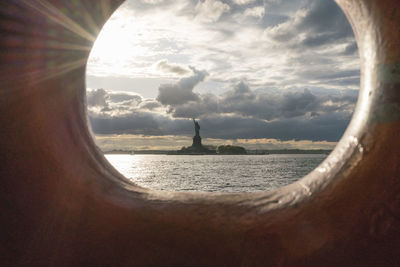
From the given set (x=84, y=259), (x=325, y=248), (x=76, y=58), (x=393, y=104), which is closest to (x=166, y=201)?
(x=84, y=259)

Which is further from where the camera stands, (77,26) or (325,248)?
(77,26)

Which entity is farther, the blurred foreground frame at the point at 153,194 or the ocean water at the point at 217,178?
the ocean water at the point at 217,178

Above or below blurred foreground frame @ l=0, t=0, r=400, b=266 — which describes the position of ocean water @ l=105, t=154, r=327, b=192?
below

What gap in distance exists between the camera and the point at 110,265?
1.92 meters

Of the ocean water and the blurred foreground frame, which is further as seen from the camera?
the ocean water

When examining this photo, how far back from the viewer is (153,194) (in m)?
2.15

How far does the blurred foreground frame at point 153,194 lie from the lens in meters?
1.78

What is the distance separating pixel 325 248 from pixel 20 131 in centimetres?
175

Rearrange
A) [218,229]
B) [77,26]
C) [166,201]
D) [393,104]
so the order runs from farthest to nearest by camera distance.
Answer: [77,26], [166,201], [218,229], [393,104]

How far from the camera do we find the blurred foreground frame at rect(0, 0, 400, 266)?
1.78 metres

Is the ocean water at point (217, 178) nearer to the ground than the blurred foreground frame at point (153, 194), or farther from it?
nearer to the ground

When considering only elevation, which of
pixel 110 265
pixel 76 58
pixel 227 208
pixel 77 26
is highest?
pixel 77 26

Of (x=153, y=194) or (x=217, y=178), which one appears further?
(x=217, y=178)

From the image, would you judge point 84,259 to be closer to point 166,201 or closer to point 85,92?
point 166,201
